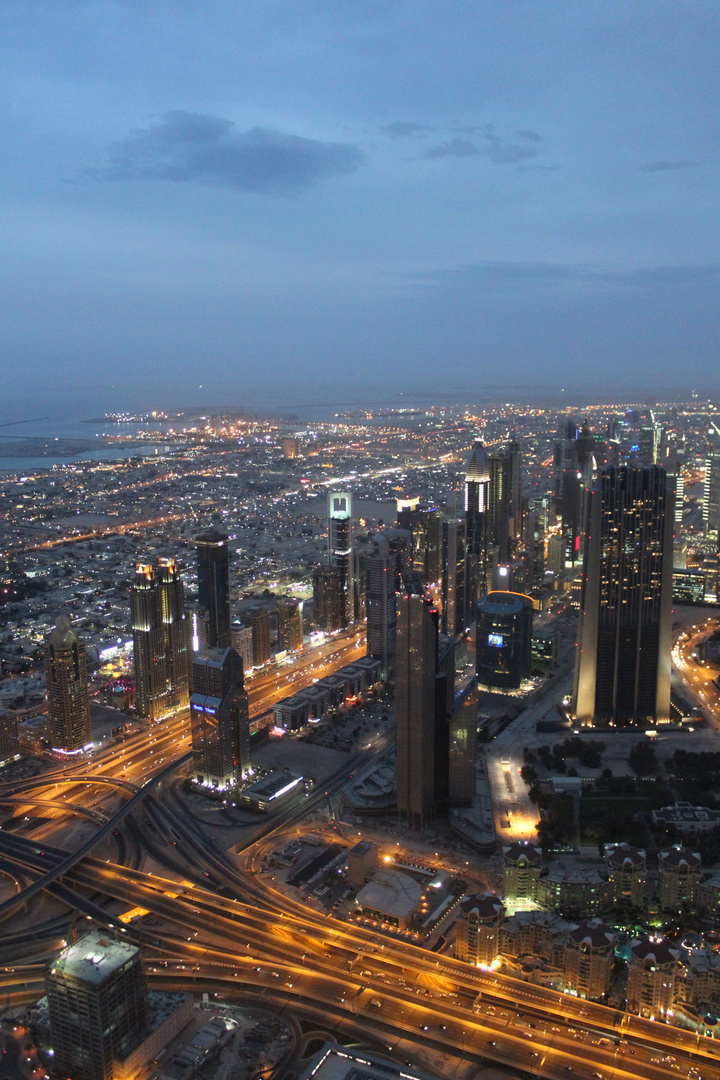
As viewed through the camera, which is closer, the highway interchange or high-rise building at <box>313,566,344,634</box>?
the highway interchange

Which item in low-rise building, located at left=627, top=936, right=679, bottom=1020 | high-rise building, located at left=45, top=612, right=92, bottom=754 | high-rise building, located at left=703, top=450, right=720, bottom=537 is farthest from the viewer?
high-rise building, located at left=703, top=450, right=720, bottom=537

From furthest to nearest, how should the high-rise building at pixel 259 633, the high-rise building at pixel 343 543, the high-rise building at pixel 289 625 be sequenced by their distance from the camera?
the high-rise building at pixel 343 543 < the high-rise building at pixel 289 625 < the high-rise building at pixel 259 633

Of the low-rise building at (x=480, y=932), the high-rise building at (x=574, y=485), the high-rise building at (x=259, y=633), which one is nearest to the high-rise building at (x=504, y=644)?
the high-rise building at (x=259, y=633)

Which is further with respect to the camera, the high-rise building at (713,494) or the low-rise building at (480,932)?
the high-rise building at (713,494)

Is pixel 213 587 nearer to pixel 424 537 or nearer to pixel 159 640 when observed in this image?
pixel 159 640

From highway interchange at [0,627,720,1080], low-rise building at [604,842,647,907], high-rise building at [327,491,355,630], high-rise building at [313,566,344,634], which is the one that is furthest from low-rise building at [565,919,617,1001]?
high-rise building at [327,491,355,630]

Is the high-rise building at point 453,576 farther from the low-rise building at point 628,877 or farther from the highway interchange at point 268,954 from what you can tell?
the low-rise building at point 628,877

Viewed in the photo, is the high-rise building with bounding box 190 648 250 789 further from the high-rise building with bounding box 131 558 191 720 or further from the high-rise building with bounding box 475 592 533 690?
the high-rise building with bounding box 475 592 533 690
